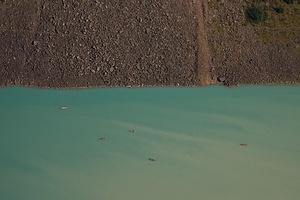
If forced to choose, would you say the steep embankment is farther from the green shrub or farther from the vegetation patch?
the vegetation patch

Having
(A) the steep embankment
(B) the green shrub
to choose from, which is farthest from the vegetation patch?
(A) the steep embankment

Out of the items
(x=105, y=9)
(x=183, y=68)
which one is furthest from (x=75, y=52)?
(x=183, y=68)

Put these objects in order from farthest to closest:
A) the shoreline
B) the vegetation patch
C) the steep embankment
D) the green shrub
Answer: the green shrub
the vegetation patch
the shoreline
the steep embankment

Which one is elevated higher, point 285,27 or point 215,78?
point 285,27

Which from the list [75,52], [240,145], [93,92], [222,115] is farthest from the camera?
[75,52]

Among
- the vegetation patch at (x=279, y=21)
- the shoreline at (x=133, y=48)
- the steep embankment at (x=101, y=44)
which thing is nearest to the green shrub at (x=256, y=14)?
the vegetation patch at (x=279, y=21)

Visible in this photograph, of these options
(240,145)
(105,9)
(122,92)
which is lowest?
(240,145)

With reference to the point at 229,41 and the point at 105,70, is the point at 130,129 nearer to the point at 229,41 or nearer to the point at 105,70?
the point at 105,70

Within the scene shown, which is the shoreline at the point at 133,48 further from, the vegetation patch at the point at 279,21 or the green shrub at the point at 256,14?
the green shrub at the point at 256,14
